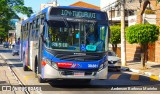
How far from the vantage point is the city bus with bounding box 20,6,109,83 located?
13.2 m

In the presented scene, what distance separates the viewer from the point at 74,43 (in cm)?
1338

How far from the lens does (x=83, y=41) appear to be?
1343cm

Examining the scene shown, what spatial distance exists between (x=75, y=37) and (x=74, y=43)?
0.76 feet

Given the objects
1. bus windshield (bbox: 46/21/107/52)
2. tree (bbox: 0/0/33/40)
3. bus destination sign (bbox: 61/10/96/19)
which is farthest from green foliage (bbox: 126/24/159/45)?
tree (bbox: 0/0/33/40)

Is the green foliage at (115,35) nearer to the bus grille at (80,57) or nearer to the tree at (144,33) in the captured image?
the tree at (144,33)

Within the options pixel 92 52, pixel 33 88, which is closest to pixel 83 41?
pixel 92 52

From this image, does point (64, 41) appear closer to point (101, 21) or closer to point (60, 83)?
point (101, 21)

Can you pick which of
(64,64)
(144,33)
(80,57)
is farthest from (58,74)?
(144,33)

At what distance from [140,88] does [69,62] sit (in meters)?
3.17

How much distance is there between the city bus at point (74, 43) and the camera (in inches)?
522

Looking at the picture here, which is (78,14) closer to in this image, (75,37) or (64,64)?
(75,37)

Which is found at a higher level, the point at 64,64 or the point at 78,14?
the point at 78,14

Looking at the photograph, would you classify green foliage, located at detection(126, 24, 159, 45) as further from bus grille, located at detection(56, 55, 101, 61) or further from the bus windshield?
bus grille, located at detection(56, 55, 101, 61)

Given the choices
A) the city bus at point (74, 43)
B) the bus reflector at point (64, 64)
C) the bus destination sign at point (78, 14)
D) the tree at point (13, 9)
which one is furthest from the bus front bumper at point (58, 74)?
the tree at point (13, 9)
